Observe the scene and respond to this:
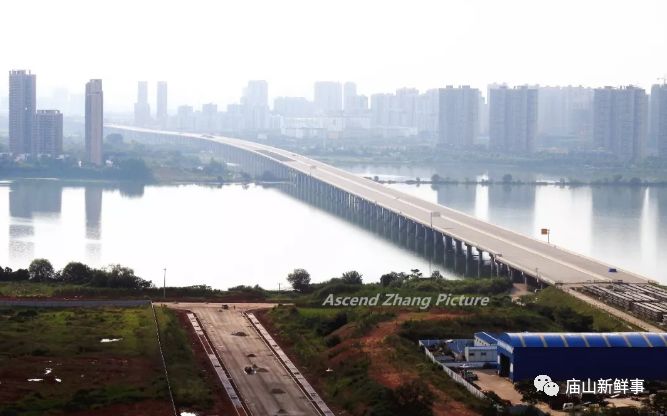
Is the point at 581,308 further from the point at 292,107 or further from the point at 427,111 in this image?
the point at 292,107

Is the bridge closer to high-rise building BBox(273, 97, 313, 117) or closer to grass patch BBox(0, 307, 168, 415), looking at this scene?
grass patch BBox(0, 307, 168, 415)

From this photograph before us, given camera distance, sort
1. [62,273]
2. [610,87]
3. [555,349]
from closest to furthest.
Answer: [555,349] < [62,273] < [610,87]

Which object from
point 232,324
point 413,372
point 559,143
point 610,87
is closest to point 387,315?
point 232,324

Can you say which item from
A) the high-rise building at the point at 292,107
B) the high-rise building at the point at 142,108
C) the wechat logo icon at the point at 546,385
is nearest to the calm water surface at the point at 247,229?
the wechat logo icon at the point at 546,385

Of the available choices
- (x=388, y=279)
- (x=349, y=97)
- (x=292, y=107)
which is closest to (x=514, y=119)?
(x=349, y=97)

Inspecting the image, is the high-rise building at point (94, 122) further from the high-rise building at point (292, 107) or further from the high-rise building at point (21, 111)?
the high-rise building at point (292, 107)

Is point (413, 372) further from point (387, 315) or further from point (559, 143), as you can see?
point (559, 143)

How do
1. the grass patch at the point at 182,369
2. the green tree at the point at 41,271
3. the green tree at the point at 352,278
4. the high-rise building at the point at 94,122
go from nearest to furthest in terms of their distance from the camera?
the grass patch at the point at 182,369 → the green tree at the point at 41,271 → the green tree at the point at 352,278 → the high-rise building at the point at 94,122
